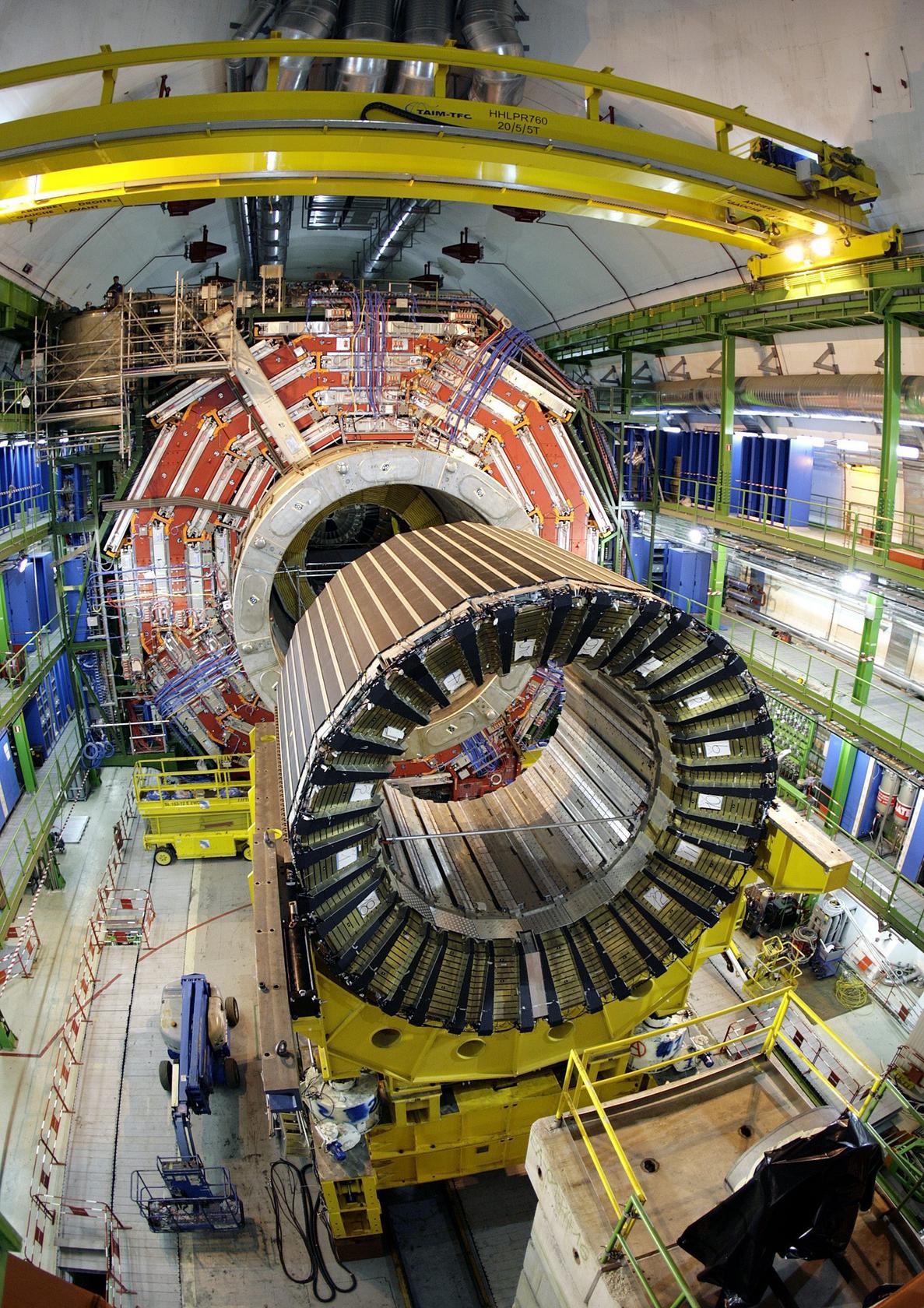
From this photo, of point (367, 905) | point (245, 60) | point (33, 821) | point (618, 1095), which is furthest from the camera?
point (33, 821)

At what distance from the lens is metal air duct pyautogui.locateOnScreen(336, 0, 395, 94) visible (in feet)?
24.7

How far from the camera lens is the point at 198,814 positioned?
920cm

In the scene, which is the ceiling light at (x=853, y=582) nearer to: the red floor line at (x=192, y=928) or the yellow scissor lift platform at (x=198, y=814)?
the yellow scissor lift platform at (x=198, y=814)

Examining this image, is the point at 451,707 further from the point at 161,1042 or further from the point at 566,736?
→ the point at 161,1042

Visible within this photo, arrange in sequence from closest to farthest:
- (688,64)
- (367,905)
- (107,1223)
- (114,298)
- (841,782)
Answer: (367,905)
(107,1223)
(688,64)
(114,298)
(841,782)

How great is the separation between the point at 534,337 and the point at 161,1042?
43.0 ft

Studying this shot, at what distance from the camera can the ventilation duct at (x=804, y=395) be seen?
845 centimetres

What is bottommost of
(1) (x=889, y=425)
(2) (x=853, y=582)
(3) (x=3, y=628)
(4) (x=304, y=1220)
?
(4) (x=304, y=1220)

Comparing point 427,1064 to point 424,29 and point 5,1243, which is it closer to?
point 5,1243

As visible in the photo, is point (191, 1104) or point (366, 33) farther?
point (366, 33)

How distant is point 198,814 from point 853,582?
22.9 ft

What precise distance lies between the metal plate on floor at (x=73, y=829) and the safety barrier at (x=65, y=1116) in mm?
801

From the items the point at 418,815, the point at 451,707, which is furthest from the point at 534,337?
the point at 418,815

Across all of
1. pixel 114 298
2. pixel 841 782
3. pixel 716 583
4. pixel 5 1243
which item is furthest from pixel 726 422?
pixel 5 1243
